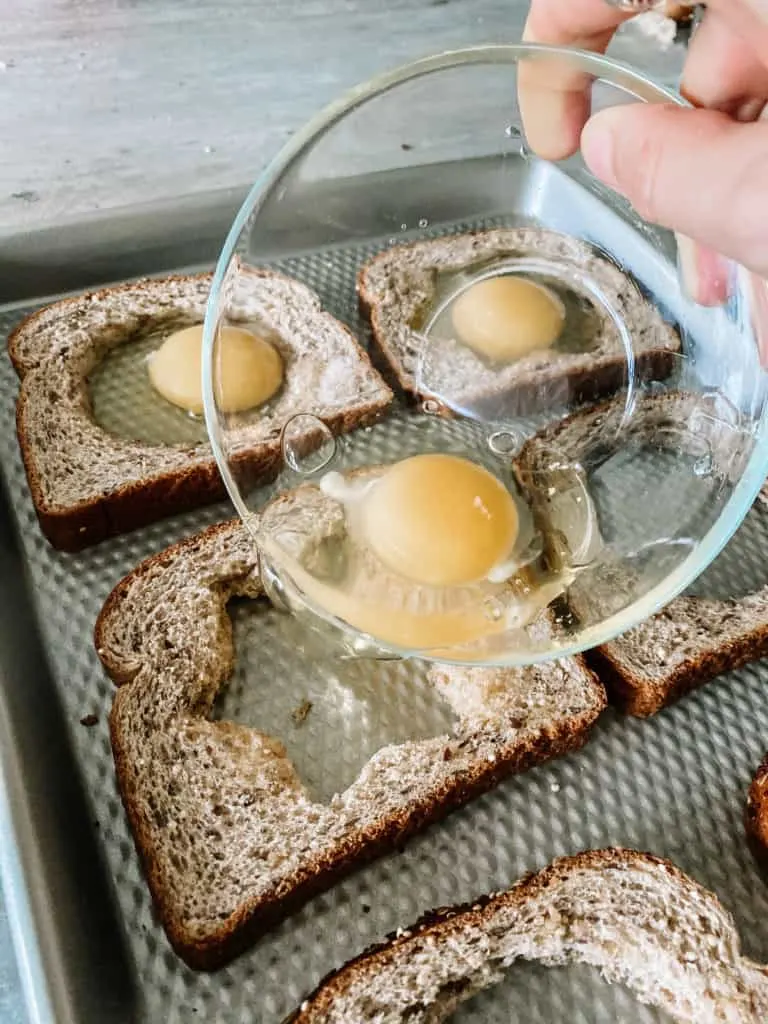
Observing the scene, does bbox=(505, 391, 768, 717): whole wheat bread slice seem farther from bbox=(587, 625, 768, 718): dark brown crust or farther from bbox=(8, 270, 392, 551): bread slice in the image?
bbox=(8, 270, 392, 551): bread slice

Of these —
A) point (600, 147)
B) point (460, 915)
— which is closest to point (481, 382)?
point (600, 147)

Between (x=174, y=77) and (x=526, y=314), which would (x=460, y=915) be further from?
(x=174, y=77)

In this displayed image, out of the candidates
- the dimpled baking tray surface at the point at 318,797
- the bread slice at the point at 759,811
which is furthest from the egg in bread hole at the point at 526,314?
the bread slice at the point at 759,811

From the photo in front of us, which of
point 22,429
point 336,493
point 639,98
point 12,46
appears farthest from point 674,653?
point 12,46

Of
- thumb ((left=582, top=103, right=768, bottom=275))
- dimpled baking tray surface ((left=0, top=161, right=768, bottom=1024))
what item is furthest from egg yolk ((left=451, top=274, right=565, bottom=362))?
thumb ((left=582, top=103, right=768, bottom=275))

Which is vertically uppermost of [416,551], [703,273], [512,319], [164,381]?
[703,273]

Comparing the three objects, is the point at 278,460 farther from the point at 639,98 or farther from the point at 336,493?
the point at 639,98
